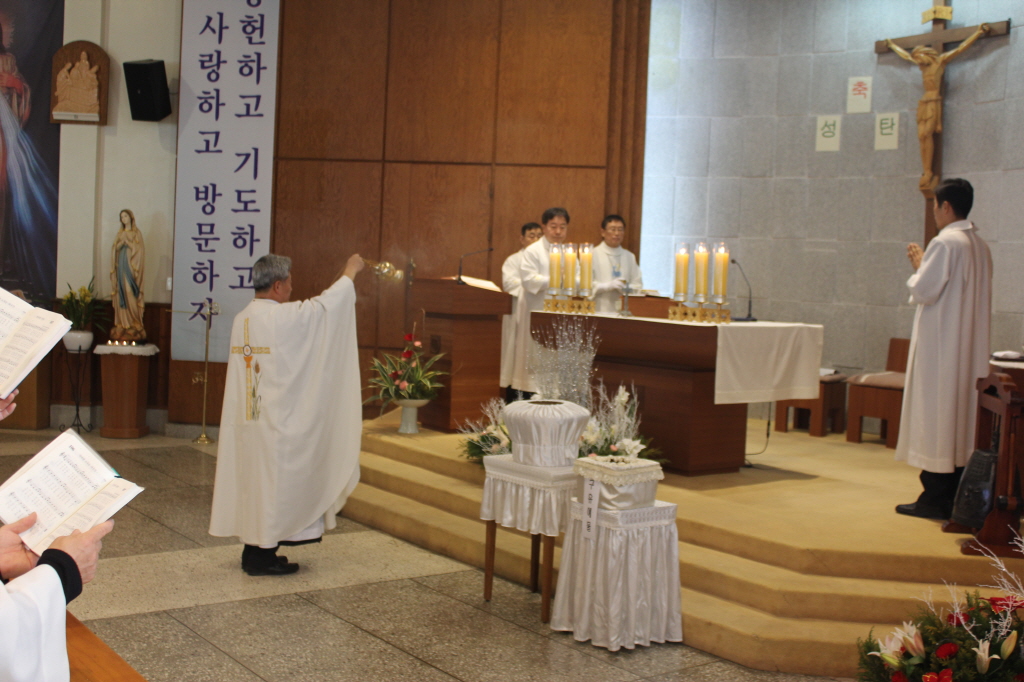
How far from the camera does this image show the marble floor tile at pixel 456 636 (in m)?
4.07

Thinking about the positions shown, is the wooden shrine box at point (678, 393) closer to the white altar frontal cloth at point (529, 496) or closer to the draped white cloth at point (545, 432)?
the draped white cloth at point (545, 432)

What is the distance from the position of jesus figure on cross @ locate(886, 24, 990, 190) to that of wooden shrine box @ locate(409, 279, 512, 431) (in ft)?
12.6

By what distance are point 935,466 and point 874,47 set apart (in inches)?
207

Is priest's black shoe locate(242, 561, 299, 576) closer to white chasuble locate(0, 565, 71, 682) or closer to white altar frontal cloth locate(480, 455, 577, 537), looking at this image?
white altar frontal cloth locate(480, 455, 577, 537)

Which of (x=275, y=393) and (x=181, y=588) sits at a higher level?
(x=275, y=393)

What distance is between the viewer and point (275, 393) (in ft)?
17.3

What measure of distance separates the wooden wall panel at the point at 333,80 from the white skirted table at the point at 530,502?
225 inches

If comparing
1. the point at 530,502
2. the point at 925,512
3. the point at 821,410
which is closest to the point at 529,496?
the point at 530,502

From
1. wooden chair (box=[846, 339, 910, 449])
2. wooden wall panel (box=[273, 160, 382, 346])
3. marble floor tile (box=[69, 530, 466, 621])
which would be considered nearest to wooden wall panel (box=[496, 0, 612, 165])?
wooden wall panel (box=[273, 160, 382, 346])

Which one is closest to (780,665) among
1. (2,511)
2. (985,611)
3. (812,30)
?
(985,611)

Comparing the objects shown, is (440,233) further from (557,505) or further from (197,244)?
(557,505)

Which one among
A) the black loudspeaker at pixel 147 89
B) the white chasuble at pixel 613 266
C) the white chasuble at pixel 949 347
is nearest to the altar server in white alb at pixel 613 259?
the white chasuble at pixel 613 266

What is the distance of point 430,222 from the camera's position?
9.81 meters

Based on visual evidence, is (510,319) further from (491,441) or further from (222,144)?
(222,144)
